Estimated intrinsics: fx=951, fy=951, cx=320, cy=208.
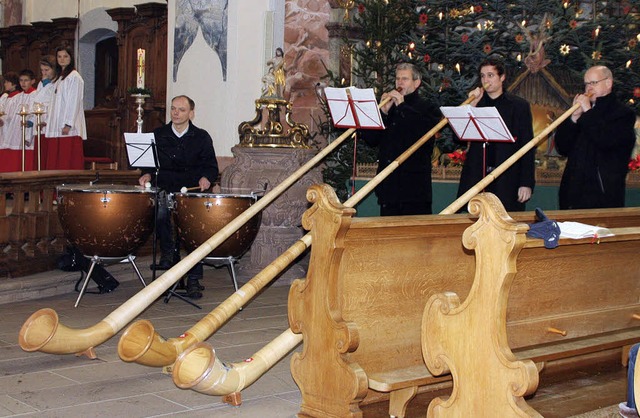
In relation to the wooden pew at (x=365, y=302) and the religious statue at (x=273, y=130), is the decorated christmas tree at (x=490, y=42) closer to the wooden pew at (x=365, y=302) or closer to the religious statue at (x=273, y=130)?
the religious statue at (x=273, y=130)

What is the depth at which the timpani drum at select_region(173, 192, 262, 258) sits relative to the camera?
7.27 meters

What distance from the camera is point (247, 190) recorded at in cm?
902

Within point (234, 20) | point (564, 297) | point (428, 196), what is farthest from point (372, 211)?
point (564, 297)

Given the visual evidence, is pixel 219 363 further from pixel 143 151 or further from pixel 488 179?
pixel 143 151

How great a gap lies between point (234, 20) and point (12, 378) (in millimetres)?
7743

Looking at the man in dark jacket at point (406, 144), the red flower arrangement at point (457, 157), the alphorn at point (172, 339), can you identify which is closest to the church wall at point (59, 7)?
the red flower arrangement at point (457, 157)

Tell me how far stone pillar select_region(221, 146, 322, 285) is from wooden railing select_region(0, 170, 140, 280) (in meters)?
1.42

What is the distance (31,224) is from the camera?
8.21m

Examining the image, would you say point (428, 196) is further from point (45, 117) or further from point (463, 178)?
point (45, 117)

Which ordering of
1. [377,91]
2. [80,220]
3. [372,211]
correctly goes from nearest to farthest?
[80,220]
[372,211]
[377,91]

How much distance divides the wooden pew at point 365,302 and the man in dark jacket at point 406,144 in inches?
94.8

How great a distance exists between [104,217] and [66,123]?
5643 mm

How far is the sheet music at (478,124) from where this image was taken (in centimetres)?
626

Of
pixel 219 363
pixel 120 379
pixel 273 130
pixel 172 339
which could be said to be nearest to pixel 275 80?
pixel 273 130
